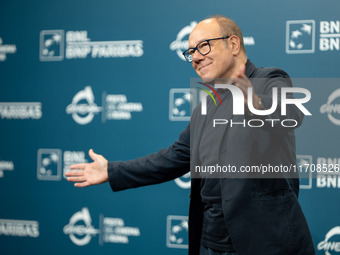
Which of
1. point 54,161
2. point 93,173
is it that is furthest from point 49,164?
point 93,173

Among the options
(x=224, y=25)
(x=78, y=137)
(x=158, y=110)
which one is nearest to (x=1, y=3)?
(x=78, y=137)

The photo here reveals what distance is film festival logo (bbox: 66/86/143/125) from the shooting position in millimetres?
3020

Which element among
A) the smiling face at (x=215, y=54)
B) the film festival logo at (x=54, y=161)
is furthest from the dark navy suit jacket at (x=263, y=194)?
the film festival logo at (x=54, y=161)

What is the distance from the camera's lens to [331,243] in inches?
104

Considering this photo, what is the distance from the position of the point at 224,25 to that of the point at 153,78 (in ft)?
4.11

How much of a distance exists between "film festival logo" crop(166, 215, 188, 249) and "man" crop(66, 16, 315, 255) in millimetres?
1124

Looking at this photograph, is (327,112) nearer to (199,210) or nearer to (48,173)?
(199,210)

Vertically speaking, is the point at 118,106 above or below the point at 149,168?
above

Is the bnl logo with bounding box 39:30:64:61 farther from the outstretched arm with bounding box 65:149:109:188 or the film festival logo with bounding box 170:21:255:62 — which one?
the outstretched arm with bounding box 65:149:109:188

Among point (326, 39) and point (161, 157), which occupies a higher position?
point (326, 39)

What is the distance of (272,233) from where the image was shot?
4.89 feet

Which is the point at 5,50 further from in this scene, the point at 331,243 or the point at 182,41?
the point at 331,243

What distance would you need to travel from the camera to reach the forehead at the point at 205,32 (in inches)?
68.7

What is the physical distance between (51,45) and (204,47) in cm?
187
